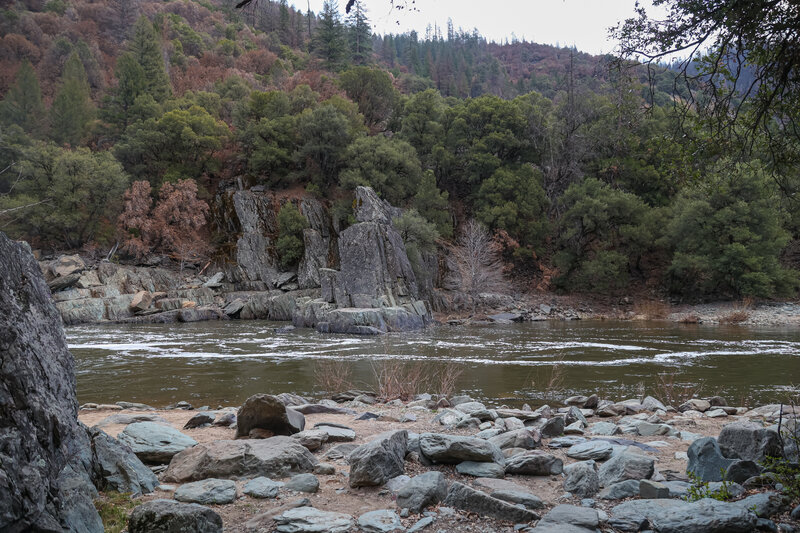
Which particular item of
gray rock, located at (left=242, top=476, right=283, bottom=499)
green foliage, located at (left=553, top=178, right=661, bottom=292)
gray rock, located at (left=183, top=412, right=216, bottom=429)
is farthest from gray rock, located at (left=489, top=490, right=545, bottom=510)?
green foliage, located at (left=553, top=178, right=661, bottom=292)

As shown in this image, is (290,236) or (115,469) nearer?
(115,469)

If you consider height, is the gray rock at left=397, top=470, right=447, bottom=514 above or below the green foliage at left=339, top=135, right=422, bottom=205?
below

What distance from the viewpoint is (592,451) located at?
562cm

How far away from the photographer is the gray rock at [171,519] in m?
3.14

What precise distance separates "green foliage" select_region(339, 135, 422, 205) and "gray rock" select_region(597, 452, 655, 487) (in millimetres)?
36747

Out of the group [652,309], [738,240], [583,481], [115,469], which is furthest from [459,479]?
[738,240]

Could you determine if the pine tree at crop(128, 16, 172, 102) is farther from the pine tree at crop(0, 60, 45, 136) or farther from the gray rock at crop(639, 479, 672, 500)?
the gray rock at crop(639, 479, 672, 500)

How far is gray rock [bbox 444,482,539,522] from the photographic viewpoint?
369 cm

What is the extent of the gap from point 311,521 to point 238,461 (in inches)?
56.8

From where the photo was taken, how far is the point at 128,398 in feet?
38.9

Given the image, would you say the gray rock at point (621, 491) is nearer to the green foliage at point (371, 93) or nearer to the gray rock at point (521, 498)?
the gray rock at point (521, 498)

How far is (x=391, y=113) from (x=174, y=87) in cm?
2921

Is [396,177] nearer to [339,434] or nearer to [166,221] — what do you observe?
[166,221]

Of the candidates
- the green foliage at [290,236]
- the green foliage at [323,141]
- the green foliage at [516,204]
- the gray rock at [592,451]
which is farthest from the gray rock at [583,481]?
the green foliage at [323,141]
